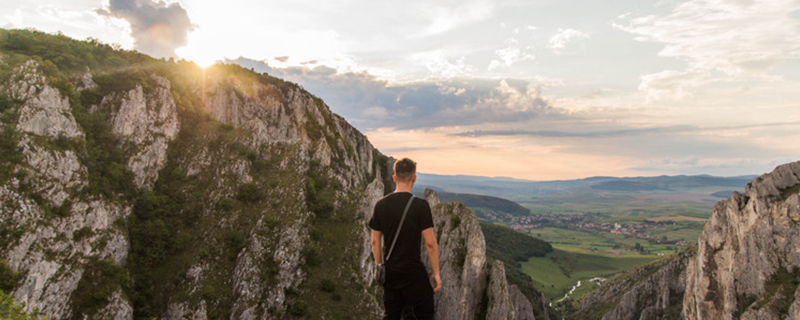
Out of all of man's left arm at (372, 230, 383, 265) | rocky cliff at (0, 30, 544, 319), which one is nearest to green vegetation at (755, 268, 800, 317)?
rocky cliff at (0, 30, 544, 319)

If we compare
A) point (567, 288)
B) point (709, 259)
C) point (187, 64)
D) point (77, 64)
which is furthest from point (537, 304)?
point (77, 64)

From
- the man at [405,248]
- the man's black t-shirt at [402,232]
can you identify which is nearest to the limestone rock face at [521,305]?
the man at [405,248]

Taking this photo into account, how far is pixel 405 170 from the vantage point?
928cm

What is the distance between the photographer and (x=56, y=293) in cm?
4338

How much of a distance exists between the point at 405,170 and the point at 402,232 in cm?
166

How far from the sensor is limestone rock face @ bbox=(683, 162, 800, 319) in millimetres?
55812

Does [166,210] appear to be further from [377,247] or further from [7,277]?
[377,247]

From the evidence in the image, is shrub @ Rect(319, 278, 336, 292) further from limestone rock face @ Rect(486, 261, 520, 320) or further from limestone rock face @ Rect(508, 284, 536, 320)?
limestone rock face @ Rect(508, 284, 536, 320)

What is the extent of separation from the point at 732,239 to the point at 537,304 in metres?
56.2

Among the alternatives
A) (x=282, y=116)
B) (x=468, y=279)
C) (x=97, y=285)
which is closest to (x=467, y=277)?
(x=468, y=279)

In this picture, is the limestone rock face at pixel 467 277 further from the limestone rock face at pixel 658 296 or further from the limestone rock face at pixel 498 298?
the limestone rock face at pixel 658 296

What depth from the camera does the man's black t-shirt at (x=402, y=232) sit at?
9102mm

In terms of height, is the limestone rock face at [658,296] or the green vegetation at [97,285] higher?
the green vegetation at [97,285]

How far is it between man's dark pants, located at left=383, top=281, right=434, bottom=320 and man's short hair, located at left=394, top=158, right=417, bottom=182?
2.90m
